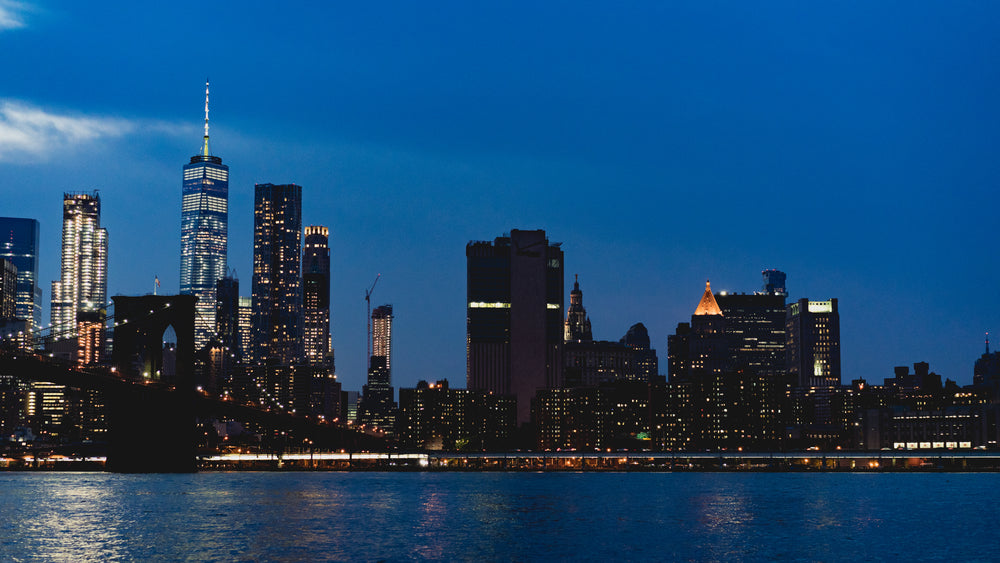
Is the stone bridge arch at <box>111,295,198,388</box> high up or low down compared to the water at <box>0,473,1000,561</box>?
up

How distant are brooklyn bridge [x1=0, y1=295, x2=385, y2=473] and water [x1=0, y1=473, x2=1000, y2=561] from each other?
376 centimetres

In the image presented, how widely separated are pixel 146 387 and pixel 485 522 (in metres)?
47.8

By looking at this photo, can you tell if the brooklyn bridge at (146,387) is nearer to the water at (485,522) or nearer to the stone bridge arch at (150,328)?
the stone bridge arch at (150,328)

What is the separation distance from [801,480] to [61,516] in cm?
10915

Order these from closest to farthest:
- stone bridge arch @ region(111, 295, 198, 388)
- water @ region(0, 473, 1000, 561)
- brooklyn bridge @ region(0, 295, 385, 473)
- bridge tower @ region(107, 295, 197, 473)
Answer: water @ region(0, 473, 1000, 561), brooklyn bridge @ region(0, 295, 385, 473), bridge tower @ region(107, 295, 197, 473), stone bridge arch @ region(111, 295, 198, 388)

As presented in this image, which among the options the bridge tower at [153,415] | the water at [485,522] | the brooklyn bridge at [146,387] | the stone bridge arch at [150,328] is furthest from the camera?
the stone bridge arch at [150,328]

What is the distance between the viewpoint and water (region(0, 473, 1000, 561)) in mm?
67250

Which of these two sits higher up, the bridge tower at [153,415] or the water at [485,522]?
the bridge tower at [153,415]

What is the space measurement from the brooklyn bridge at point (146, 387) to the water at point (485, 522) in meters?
3.76

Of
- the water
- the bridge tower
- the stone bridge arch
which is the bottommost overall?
the water

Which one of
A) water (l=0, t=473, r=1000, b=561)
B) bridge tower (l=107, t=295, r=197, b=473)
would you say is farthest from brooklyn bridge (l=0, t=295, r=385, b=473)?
water (l=0, t=473, r=1000, b=561)

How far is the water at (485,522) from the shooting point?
221 ft

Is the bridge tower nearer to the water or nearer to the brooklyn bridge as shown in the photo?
the brooklyn bridge

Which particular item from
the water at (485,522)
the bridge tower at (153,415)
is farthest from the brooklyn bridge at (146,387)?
the water at (485,522)
